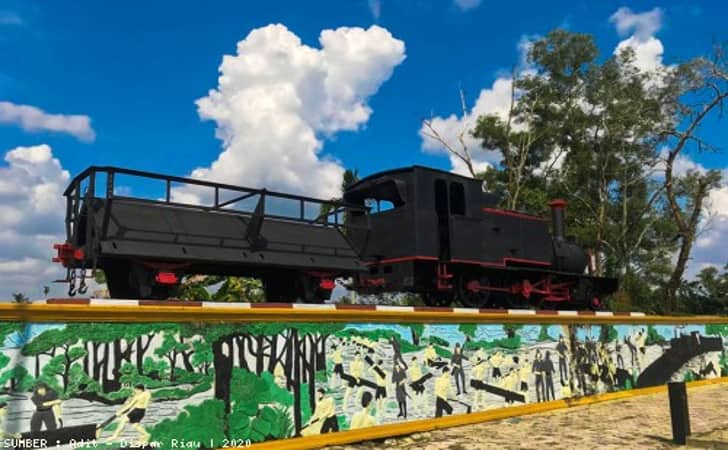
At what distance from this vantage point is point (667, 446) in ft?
24.0

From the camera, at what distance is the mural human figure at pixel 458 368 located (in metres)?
8.81

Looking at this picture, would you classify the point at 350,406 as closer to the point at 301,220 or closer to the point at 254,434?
the point at 254,434

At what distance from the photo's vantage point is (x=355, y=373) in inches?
300

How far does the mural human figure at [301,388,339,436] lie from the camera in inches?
278

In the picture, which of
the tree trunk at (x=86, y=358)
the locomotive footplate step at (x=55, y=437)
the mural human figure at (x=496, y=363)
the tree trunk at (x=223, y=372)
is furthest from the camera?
the mural human figure at (x=496, y=363)

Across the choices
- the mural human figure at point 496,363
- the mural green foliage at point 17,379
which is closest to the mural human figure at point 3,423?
the mural green foliage at point 17,379

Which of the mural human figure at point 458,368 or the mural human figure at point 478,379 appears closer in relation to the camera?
the mural human figure at point 458,368

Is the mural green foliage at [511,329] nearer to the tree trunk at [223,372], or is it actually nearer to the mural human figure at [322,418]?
the mural human figure at [322,418]

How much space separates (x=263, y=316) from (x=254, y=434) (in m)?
1.29

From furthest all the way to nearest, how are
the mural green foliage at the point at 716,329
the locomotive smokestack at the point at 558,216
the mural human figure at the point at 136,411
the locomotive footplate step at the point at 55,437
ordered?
the locomotive smokestack at the point at 558,216
the mural green foliage at the point at 716,329
the mural human figure at the point at 136,411
the locomotive footplate step at the point at 55,437

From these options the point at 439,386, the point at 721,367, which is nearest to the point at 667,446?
the point at 439,386

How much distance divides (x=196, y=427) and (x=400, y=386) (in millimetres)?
2961

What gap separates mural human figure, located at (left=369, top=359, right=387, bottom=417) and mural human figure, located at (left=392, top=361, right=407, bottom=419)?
0.19 meters

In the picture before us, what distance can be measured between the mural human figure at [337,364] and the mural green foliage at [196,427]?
5.03 ft
